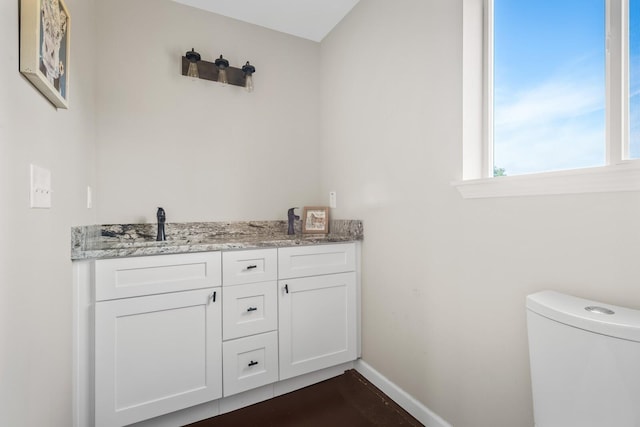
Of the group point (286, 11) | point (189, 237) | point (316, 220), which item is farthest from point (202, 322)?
point (286, 11)

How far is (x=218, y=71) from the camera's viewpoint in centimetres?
207

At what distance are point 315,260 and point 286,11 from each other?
1.76 meters

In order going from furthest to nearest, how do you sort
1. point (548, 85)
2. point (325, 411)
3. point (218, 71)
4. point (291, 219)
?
1. point (291, 219)
2. point (218, 71)
3. point (325, 411)
4. point (548, 85)

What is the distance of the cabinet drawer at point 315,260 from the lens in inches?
69.2

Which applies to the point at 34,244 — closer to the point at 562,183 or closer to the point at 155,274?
the point at 155,274

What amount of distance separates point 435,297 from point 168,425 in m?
1.51

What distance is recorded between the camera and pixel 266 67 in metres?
2.30

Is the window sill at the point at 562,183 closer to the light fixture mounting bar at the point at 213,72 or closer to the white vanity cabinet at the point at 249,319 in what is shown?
the white vanity cabinet at the point at 249,319

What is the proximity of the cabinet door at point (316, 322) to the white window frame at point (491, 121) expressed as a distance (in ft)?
3.29

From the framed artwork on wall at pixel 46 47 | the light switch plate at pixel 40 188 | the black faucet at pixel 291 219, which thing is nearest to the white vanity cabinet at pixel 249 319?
the black faucet at pixel 291 219

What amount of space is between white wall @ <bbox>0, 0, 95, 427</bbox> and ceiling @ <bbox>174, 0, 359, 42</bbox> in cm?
95

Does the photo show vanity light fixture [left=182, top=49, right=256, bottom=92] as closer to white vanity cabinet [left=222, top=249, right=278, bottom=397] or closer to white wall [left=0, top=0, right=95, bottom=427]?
white wall [left=0, top=0, right=95, bottom=427]

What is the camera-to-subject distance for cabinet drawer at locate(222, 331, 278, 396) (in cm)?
158

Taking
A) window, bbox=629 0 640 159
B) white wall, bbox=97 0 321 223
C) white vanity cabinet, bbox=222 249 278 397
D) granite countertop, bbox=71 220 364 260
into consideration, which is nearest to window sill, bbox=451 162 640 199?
window, bbox=629 0 640 159
